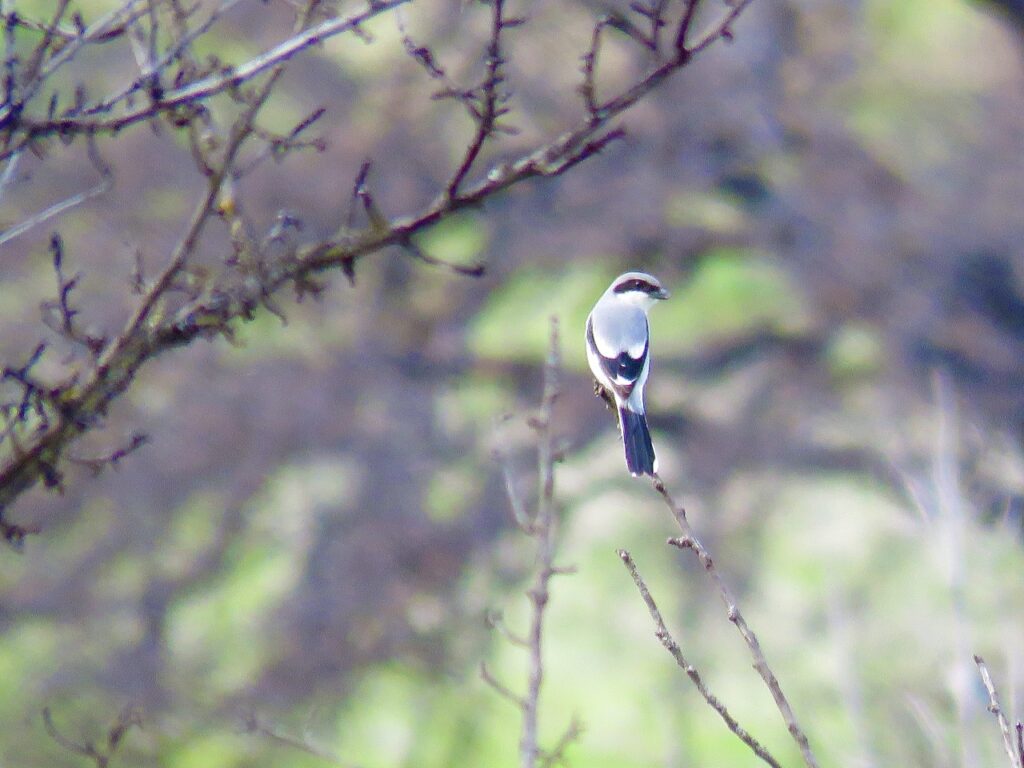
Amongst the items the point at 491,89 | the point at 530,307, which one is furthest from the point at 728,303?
the point at 491,89

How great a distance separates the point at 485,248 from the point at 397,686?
4.77 meters

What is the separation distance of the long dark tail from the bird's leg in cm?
10

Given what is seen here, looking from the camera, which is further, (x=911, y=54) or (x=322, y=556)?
(x=911, y=54)

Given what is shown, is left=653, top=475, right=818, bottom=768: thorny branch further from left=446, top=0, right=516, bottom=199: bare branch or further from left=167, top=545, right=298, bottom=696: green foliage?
left=167, top=545, right=298, bottom=696: green foliage

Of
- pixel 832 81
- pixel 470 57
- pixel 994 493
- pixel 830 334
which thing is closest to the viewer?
pixel 994 493

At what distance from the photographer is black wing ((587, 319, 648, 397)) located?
3.90 m

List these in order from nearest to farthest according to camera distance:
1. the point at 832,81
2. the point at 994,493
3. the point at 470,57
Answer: the point at 994,493 → the point at 470,57 → the point at 832,81

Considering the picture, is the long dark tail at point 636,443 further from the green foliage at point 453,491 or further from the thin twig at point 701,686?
the green foliage at point 453,491

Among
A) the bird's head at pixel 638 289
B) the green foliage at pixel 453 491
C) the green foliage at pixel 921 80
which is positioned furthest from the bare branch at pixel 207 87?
the green foliage at pixel 921 80

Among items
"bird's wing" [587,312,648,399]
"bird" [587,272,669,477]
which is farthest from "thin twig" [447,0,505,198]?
"bird's wing" [587,312,648,399]

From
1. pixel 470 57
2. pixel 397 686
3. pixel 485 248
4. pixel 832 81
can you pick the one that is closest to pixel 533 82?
pixel 470 57

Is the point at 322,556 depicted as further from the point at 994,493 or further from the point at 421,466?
the point at 994,493

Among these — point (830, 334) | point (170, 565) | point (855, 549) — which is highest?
point (170, 565)

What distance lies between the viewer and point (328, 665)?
1280 cm
